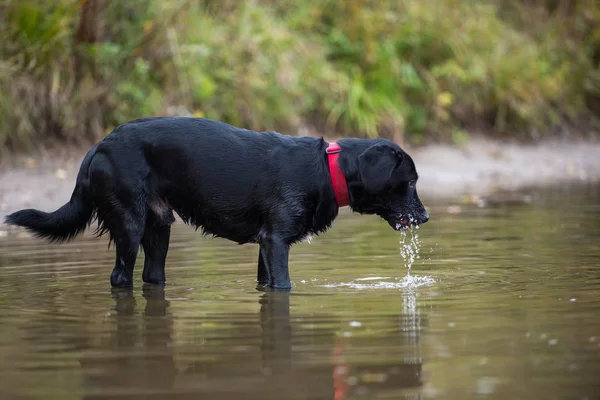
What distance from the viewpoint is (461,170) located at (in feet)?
51.1

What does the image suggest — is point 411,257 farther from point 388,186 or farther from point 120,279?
point 120,279

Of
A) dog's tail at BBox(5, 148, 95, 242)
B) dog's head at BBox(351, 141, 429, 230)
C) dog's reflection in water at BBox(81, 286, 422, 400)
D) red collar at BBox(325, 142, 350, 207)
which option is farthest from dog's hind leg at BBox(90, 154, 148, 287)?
dog's head at BBox(351, 141, 429, 230)

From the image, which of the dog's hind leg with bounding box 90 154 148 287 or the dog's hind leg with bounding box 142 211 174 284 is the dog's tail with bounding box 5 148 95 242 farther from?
the dog's hind leg with bounding box 142 211 174 284

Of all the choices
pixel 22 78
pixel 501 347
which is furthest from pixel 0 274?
pixel 22 78

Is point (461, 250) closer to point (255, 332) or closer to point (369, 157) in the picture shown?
point (369, 157)

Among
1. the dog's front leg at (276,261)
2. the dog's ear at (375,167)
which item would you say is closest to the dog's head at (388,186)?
the dog's ear at (375,167)

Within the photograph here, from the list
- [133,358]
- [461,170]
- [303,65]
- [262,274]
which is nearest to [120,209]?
[262,274]

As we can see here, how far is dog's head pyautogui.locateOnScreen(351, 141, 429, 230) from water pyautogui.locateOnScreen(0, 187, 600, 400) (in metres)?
0.41

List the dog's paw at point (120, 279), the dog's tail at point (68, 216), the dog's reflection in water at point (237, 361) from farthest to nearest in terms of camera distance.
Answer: the dog's tail at point (68, 216) < the dog's paw at point (120, 279) < the dog's reflection in water at point (237, 361)

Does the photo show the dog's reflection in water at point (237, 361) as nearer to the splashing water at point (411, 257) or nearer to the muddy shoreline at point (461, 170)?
the splashing water at point (411, 257)

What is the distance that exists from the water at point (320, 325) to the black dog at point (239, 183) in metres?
0.38

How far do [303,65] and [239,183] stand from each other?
9.35m

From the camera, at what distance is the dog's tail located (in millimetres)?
6832

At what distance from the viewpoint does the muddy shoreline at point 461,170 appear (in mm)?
11383
